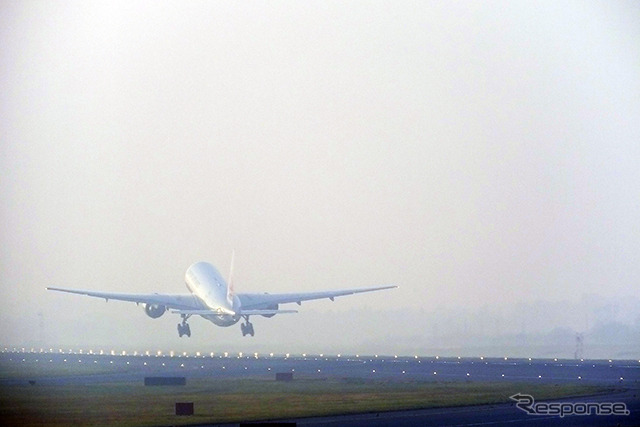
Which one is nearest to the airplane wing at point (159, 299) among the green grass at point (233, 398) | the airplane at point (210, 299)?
the airplane at point (210, 299)

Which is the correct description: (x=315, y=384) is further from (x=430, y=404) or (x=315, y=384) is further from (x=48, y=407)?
(x=48, y=407)

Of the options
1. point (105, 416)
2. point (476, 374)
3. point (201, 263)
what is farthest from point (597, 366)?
point (105, 416)

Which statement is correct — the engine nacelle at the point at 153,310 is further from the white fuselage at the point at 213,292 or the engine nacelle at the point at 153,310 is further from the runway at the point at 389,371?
the runway at the point at 389,371

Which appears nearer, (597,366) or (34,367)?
(34,367)

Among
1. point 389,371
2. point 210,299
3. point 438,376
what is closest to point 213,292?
point 210,299

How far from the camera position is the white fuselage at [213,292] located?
120m

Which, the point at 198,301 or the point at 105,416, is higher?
the point at 198,301

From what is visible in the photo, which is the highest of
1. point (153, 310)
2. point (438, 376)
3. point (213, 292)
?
point (213, 292)

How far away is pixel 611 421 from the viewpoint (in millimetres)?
60000

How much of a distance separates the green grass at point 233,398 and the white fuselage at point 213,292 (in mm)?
30027

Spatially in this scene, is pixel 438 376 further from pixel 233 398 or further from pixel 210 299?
pixel 210 299

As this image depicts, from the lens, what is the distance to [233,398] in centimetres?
7462

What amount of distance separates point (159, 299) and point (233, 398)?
184 ft

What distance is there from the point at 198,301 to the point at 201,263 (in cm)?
933
